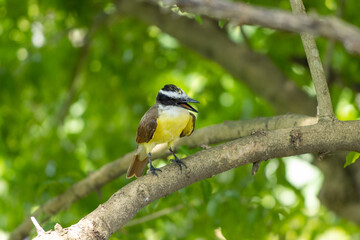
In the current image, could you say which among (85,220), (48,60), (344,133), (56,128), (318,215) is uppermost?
(48,60)

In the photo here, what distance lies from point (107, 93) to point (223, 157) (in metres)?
3.62

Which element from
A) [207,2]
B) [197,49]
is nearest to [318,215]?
[197,49]

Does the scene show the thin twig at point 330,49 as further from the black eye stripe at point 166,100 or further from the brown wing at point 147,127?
the brown wing at point 147,127

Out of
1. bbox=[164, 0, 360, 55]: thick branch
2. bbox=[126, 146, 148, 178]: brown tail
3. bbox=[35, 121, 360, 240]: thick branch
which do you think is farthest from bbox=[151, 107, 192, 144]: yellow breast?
bbox=[164, 0, 360, 55]: thick branch

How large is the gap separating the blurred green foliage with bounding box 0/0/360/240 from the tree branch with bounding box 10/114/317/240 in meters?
0.33

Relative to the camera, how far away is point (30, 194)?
197 inches

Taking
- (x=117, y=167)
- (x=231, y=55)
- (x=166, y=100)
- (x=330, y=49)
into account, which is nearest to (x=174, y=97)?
(x=166, y=100)

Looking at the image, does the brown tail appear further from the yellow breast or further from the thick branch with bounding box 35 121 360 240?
the thick branch with bounding box 35 121 360 240

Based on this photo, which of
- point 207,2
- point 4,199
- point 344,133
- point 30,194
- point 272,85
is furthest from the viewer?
point 4,199

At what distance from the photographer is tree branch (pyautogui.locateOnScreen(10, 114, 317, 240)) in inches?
138

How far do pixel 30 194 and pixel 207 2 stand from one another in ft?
14.0

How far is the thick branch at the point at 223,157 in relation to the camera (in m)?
2.48

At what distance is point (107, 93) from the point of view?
6.11 meters

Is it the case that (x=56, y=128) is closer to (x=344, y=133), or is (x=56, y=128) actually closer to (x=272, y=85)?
(x=272, y=85)
